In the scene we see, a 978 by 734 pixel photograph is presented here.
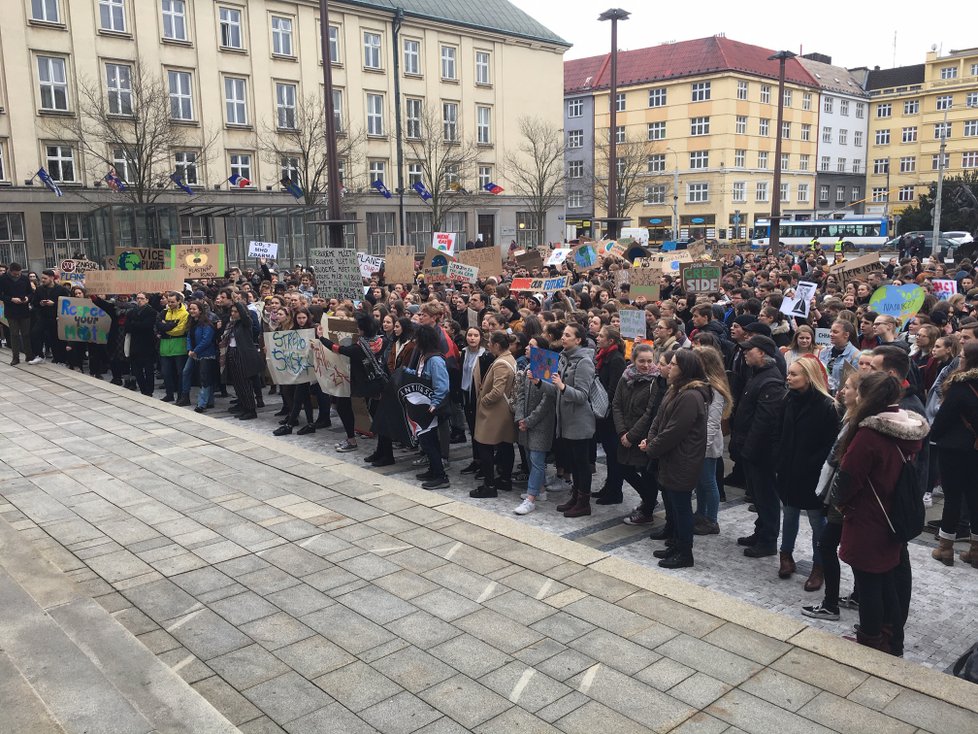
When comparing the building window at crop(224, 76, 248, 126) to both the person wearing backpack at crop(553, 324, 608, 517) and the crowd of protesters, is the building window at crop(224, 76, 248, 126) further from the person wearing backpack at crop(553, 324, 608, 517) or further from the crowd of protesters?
the person wearing backpack at crop(553, 324, 608, 517)

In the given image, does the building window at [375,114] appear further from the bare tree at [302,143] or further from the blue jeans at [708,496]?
the blue jeans at [708,496]

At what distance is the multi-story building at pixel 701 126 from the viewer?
232 feet

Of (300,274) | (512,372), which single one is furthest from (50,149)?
(512,372)

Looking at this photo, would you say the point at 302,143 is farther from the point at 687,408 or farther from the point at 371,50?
the point at 687,408

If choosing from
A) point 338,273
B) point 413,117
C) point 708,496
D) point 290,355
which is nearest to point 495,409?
point 708,496

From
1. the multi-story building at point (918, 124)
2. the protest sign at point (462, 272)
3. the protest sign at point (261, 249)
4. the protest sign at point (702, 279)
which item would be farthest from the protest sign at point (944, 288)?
the multi-story building at point (918, 124)

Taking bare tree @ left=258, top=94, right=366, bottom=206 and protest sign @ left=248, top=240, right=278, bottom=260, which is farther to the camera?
bare tree @ left=258, top=94, right=366, bottom=206

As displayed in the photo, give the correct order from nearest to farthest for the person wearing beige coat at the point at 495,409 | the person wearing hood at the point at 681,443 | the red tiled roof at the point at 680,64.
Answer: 1. the person wearing hood at the point at 681,443
2. the person wearing beige coat at the point at 495,409
3. the red tiled roof at the point at 680,64

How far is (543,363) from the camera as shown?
7797 mm

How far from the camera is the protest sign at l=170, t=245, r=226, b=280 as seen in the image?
1656cm

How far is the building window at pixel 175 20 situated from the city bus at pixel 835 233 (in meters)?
37.7

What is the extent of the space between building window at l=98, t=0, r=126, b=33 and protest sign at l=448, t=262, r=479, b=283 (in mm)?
29404

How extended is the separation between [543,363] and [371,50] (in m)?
44.3

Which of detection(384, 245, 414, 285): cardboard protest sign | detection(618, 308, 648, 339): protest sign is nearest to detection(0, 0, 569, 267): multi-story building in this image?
detection(384, 245, 414, 285): cardboard protest sign
